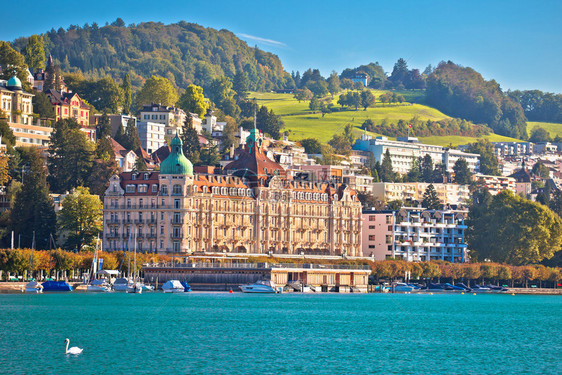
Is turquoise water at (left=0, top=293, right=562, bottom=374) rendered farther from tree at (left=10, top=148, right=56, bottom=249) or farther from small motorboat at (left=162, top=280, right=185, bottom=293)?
tree at (left=10, top=148, right=56, bottom=249)

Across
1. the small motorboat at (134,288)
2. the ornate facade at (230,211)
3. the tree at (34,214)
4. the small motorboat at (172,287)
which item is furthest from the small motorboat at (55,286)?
the ornate facade at (230,211)

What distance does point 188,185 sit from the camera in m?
175

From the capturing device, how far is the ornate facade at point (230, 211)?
17412 cm

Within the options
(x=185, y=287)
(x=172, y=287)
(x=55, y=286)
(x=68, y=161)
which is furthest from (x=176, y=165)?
(x=55, y=286)

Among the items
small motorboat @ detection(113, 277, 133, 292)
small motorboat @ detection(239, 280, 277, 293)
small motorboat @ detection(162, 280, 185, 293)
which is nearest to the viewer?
small motorboat @ detection(113, 277, 133, 292)

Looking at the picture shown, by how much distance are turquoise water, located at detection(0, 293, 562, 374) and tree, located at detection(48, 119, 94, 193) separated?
52742 millimetres

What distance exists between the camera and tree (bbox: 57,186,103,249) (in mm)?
171625

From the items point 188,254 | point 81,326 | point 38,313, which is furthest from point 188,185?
point 81,326

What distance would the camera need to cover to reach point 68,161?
634ft

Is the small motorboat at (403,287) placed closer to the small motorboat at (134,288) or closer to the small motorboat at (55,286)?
the small motorboat at (134,288)

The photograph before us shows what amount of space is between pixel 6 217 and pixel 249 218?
38201 mm

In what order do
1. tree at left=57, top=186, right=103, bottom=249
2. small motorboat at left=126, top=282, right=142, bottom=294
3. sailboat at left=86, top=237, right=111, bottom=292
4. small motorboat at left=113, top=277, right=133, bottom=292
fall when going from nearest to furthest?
sailboat at left=86, top=237, right=111, bottom=292 → small motorboat at left=126, top=282, right=142, bottom=294 → small motorboat at left=113, top=277, right=133, bottom=292 → tree at left=57, top=186, right=103, bottom=249

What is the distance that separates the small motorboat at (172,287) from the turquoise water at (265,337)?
43.7 feet

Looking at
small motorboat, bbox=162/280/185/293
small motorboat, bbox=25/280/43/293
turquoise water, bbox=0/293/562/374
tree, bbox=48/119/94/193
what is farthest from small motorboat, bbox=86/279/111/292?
tree, bbox=48/119/94/193
